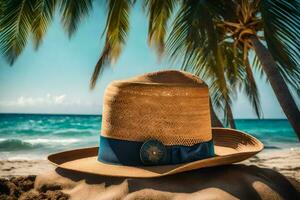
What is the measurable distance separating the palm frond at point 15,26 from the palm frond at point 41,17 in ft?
0.28

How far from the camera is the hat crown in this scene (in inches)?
60.7

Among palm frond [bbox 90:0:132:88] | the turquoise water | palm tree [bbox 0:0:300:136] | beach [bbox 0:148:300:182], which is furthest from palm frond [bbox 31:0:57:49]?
the turquoise water

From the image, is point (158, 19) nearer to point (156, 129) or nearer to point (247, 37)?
point (247, 37)

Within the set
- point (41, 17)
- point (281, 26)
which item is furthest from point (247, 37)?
point (41, 17)

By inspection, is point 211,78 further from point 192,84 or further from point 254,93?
point 192,84

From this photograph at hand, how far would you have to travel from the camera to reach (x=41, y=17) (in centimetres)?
432

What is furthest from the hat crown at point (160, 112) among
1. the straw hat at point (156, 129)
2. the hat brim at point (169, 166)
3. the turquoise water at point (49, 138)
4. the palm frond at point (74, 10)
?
the turquoise water at point (49, 138)

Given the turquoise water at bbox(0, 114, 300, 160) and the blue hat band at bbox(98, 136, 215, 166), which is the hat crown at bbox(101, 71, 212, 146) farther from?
the turquoise water at bbox(0, 114, 300, 160)

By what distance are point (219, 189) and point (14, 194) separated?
1.08m

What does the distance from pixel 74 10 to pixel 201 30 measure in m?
1.57

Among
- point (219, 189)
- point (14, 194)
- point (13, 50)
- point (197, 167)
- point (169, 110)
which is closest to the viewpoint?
point (219, 189)

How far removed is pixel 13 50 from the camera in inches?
167

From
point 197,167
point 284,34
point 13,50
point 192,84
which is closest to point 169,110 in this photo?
point 192,84

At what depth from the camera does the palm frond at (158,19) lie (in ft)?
14.7
